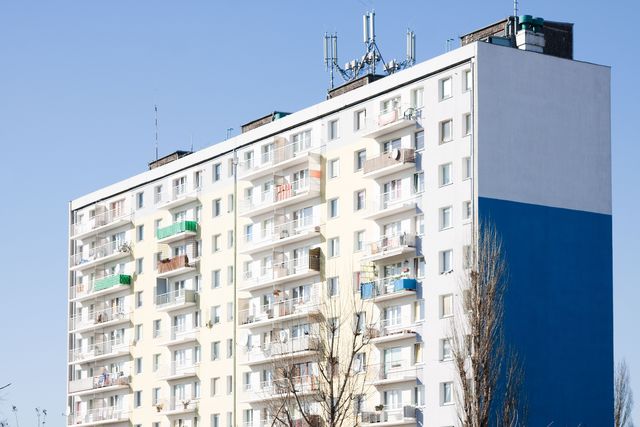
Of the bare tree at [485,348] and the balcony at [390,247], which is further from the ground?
the balcony at [390,247]

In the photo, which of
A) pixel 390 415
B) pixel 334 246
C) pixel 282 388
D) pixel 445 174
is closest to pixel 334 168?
pixel 334 246

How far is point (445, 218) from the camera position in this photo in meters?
88.9

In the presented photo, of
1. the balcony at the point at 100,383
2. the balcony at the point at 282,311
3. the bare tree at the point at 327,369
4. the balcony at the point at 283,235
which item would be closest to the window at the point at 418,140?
the bare tree at the point at 327,369

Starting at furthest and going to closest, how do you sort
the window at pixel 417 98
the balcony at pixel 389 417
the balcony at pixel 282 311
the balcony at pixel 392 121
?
1. the balcony at pixel 282 311
2. the window at pixel 417 98
3. the balcony at pixel 392 121
4. the balcony at pixel 389 417

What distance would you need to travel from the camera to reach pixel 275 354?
101 meters

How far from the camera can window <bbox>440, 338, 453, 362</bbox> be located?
87062 mm

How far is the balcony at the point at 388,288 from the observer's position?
9000 centimetres

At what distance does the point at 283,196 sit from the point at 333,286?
8179 mm

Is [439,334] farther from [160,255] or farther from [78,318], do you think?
[78,318]

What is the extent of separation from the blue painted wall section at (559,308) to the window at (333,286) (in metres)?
14.2

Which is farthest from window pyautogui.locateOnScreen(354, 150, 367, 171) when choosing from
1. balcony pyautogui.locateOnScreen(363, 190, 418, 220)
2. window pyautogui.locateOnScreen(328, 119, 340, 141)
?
window pyautogui.locateOnScreen(328, 119, 340, 141)

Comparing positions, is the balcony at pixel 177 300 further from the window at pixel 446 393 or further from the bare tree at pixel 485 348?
the bare tree at pixel 485 348

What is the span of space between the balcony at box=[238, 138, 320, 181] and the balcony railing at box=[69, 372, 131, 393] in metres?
21.0

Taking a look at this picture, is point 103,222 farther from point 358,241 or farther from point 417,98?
point 417,98
